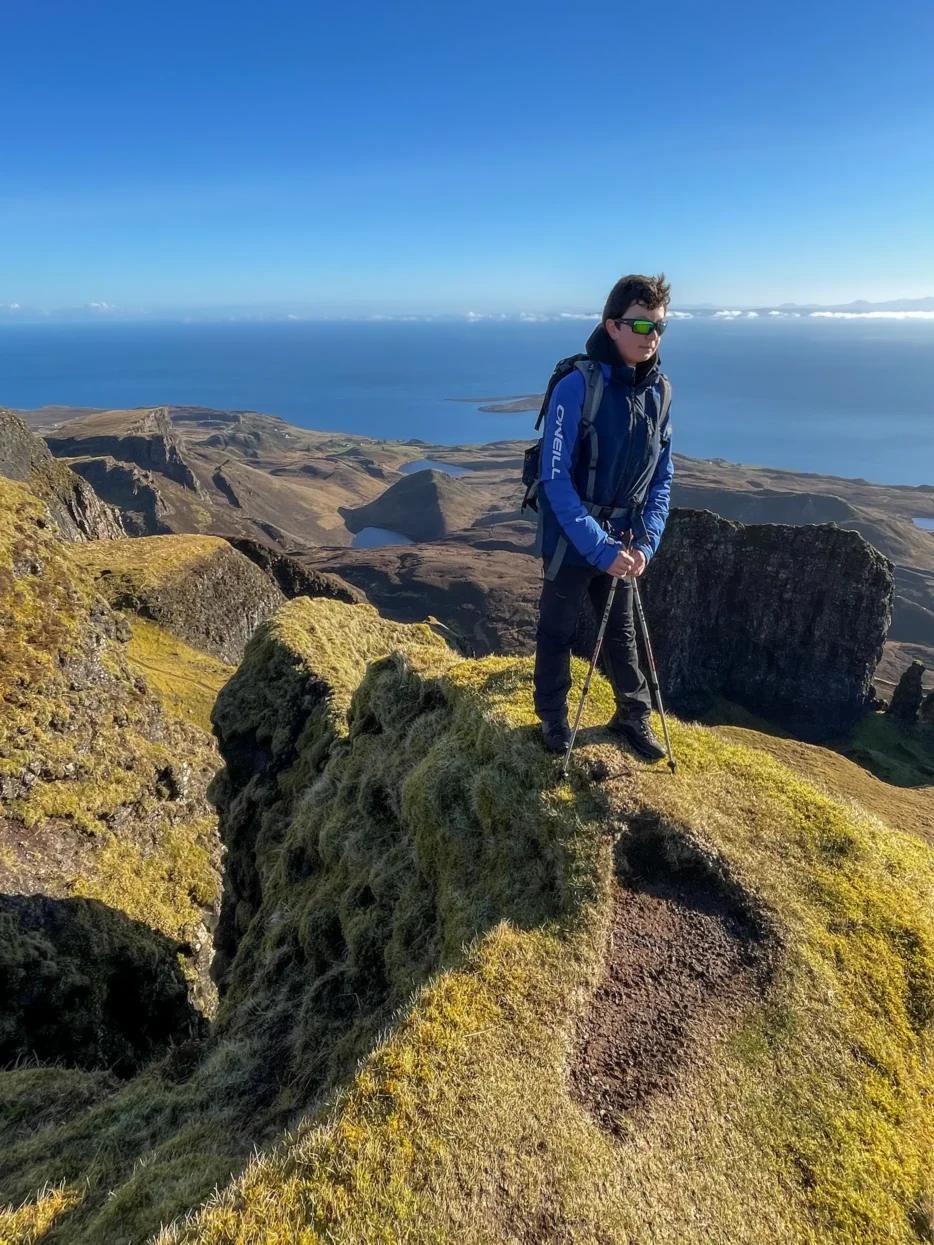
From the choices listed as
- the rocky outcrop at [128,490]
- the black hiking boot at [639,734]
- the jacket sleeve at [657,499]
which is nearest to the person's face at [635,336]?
the jacket sleeve at [657,499]

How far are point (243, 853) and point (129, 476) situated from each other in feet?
522

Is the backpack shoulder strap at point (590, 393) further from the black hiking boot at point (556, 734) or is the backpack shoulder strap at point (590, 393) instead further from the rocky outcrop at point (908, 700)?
the rocky outcrop at point (908, 700)

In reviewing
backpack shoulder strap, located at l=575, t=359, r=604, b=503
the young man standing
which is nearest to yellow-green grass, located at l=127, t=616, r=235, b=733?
the young man standing

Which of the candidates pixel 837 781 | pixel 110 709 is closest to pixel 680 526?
pixel 837 781

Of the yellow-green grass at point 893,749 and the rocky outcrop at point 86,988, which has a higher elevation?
the rocky outcrop at point 86,988

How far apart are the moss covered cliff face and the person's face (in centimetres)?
2148

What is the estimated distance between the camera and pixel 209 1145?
721 centimetres

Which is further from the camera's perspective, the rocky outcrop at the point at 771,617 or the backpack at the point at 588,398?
the rocky outcrop at the point at 771,617

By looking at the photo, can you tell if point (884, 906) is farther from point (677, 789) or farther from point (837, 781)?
point (837, 781)

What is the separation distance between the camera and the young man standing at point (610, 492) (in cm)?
800

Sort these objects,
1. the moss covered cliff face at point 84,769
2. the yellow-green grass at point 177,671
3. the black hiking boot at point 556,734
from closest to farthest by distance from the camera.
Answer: the black hiking boot at point 556,734 < the moss covered cliff face at point 84,769 < the yellow-green grass at point 177,671

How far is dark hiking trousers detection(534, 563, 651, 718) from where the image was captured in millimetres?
9188

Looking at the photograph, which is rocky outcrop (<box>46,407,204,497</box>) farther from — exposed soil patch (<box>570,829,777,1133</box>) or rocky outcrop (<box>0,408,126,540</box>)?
exposed soil patch (<box>570,829,777,1133</box>)

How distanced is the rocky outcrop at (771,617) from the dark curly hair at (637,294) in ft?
264
